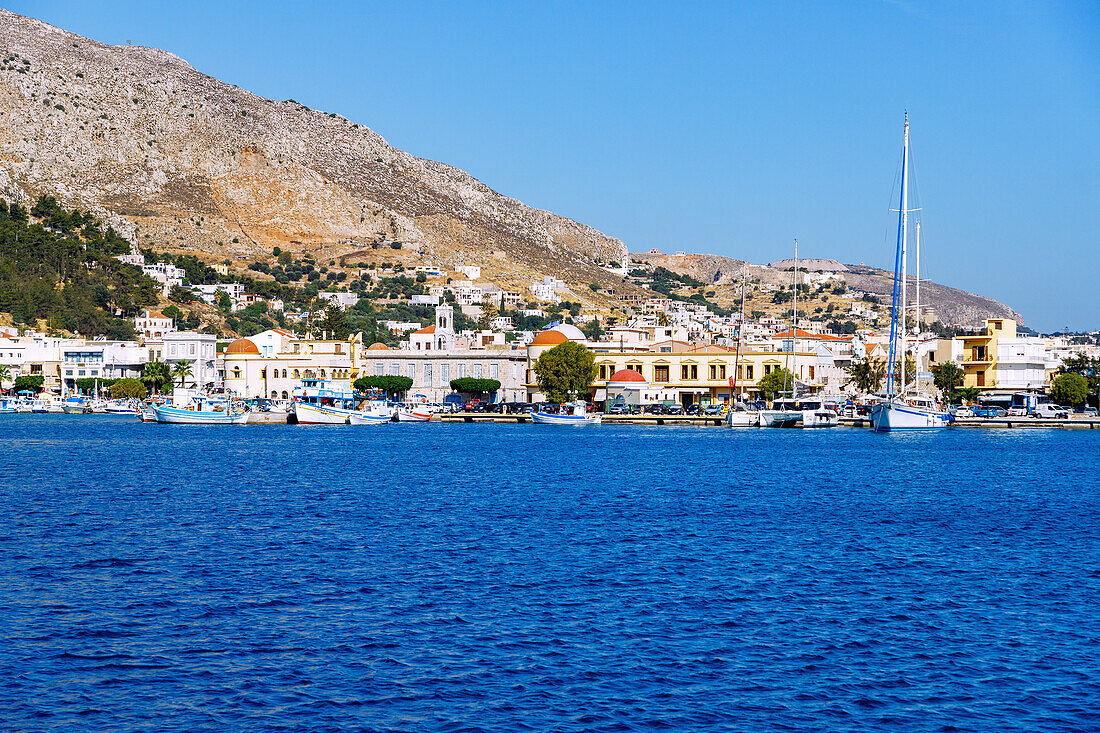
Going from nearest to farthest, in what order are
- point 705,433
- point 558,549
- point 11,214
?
1. point 558,549
2. point 705,433
3. point 11,214

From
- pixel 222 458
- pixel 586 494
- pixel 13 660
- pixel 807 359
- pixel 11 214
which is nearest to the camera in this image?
pixel 13 660

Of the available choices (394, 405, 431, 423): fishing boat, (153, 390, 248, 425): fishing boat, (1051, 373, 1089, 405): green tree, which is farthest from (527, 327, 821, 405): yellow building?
(153, 390, 248, 425): fishing boat

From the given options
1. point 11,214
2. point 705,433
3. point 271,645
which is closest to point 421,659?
point 271,645

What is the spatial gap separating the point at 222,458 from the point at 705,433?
33.5m

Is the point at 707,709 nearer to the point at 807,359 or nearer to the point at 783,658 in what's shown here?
the point at 783,658

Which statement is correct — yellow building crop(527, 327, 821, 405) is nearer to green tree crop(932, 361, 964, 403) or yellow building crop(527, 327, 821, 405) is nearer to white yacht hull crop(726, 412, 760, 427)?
green tree crop(932, 361, 964, 403)

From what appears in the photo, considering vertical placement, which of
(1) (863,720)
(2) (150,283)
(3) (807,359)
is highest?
(2) (150,283)

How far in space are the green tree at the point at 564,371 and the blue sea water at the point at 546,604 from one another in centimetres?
5347

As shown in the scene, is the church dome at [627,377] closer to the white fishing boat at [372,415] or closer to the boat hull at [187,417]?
the white fishing boat at [372,415]

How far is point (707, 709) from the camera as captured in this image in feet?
48.4

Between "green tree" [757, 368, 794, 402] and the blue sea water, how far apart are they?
167ft

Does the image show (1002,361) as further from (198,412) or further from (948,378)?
(198,412)

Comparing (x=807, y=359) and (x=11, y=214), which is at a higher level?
(x=11, y=214)

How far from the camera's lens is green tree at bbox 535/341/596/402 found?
9575 centimetres
